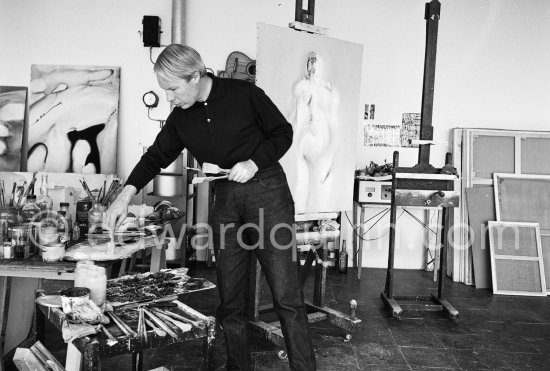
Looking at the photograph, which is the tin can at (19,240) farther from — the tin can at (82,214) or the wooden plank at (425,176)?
the wooden plank at (425,176)

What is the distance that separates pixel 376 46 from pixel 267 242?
3327 millimetres

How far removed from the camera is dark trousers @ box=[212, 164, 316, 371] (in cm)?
209

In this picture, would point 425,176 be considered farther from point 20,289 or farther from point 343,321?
point 20,289

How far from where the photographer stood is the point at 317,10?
4809 mm

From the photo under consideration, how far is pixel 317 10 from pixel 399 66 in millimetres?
965

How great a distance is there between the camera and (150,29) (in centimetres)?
471

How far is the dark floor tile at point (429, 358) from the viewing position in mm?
2754

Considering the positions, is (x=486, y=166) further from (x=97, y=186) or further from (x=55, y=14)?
(x=55, y=14)

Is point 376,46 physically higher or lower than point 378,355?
higher

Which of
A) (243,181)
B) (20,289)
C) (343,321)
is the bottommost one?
(343,321)

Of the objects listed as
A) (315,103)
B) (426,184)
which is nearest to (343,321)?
(426,184)

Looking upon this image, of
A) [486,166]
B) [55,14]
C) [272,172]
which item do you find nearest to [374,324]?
[272,172]

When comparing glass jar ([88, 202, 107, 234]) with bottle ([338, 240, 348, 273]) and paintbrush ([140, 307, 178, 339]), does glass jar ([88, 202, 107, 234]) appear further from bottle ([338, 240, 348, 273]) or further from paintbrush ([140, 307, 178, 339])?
bottle ([338, 240, 348, 273])

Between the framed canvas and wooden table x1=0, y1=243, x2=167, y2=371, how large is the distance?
3.30 m
